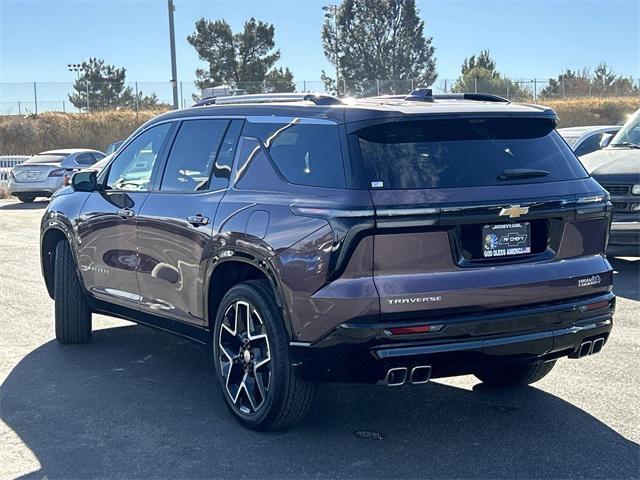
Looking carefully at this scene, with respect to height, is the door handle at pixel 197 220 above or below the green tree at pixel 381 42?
below

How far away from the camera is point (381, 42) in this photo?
56.9 metres

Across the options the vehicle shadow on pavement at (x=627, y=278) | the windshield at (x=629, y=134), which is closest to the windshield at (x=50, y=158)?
the windshield at (x=629, y=134)

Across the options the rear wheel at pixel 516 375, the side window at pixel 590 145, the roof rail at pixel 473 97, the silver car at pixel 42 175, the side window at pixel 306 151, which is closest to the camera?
the side window at pixel 306 151

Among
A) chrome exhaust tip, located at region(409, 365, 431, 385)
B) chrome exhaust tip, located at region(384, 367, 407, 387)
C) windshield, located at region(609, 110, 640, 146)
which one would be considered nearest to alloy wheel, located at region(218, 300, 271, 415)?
chrome exhaust tip, located at region(384, 367, 407, 387)

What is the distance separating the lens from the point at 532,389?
5.83m

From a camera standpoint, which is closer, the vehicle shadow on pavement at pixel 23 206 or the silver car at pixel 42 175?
the vehicle shadow on pavement at pixel 23 206

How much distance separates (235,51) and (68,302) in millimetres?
47426

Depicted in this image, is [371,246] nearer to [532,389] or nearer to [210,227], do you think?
[210,227]

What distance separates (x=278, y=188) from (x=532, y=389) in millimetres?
2227

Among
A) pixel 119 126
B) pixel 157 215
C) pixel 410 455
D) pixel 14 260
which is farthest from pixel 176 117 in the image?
pixel 119 126

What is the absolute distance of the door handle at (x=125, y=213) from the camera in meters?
6.32

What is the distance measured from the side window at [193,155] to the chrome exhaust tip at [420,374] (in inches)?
74.1

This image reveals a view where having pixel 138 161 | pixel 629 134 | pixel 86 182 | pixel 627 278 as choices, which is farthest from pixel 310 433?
pixel 629 134

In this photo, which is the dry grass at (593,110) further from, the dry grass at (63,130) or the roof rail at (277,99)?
the roof rail at (277,99)
